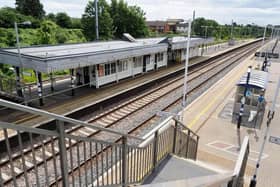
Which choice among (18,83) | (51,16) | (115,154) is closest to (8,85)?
(18,83)

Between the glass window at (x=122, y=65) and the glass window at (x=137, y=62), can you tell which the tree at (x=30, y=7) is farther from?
the glass window at (x=122, y=65)

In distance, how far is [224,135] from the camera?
1055 centimetres

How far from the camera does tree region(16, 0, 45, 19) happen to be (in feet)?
171

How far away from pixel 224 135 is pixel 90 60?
9.16m

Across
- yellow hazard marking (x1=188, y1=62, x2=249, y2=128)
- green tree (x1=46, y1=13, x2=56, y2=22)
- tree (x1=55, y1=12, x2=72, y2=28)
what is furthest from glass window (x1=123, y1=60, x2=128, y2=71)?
green tree (x1=46, y1=13, x2=56, y2=22)

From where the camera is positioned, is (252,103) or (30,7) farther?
(30,7)

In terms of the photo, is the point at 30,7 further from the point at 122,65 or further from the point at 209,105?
the point at 209,105

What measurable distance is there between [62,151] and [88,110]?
10403mm

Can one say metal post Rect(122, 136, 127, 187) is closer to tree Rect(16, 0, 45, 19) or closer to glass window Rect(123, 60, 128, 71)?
glass window Rect(123, 60, 128, 71)

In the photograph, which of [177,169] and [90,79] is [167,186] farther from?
[90,79]

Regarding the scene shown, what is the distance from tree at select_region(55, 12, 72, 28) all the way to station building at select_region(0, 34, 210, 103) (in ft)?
96.7

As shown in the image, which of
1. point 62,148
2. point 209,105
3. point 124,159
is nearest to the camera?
point 62,148

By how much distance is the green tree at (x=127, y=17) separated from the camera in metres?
44.1

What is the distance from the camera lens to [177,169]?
556 cm
